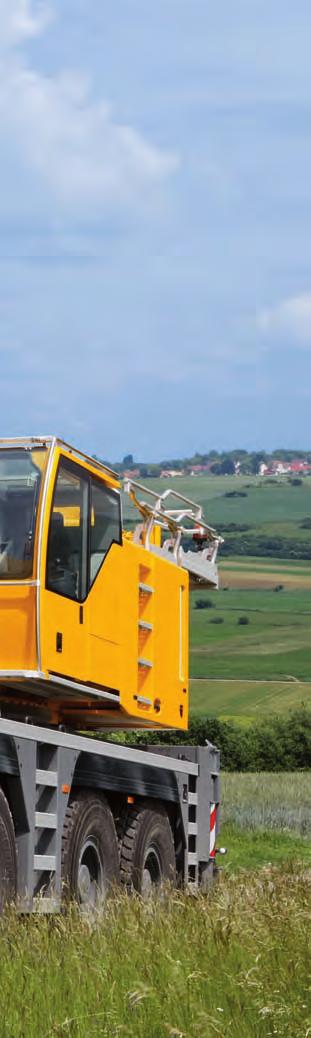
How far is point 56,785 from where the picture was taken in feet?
36.9

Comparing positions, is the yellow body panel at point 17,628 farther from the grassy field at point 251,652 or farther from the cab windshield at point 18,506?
the grassy field at point 251,652

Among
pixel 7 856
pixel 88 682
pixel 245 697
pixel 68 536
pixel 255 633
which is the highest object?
pixel 68 536

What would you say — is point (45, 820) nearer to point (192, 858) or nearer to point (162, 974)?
point (162, 974)

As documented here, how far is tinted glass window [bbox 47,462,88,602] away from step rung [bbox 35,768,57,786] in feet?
4.10

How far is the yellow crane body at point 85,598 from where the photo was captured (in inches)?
436

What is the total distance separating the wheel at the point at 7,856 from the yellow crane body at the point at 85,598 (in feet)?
3.41

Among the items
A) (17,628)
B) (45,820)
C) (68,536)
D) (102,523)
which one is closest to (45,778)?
(45,820)

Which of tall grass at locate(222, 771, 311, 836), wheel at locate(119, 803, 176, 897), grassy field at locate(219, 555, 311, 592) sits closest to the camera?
wheel at locate(119, 803, 176, 897)

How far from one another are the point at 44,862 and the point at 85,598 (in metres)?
2.08

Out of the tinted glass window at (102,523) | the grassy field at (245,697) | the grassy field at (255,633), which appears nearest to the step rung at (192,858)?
the tinted glass window at (102,523)

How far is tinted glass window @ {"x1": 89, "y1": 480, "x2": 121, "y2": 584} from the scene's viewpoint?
12414 mm

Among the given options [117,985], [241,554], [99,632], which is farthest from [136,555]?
[241,554]

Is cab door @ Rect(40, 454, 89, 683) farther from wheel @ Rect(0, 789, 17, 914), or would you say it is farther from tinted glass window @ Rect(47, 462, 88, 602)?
wheel @ Rect(0, 789, 17, 914)

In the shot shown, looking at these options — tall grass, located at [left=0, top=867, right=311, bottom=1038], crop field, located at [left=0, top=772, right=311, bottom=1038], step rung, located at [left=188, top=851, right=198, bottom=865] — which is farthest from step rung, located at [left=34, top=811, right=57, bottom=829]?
step rung, located at [left=188, top=851, right=198, bottom=865]
